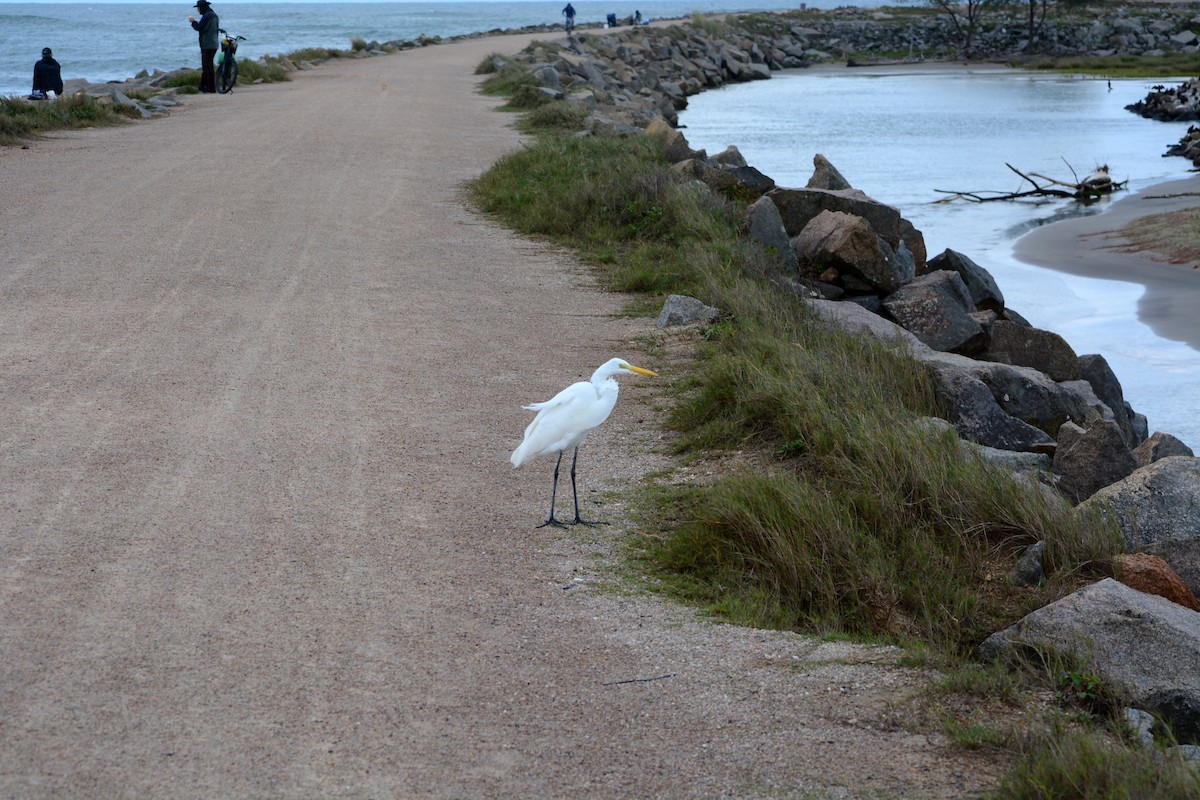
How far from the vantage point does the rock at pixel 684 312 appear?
916cm

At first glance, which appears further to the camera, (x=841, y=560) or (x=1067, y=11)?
(x=1067, y=11)

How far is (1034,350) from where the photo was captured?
35.6ft

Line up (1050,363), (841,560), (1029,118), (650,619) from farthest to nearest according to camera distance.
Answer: (1029,118) < (1050,363) < (841,560) < (650,619)

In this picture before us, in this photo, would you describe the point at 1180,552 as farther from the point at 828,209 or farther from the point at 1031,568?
the point at 828,209

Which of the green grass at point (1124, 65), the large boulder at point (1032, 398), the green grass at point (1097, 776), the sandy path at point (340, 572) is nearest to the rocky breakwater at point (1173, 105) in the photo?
the green grass at point (1124, 65)

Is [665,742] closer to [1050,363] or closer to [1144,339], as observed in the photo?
[1050,363]

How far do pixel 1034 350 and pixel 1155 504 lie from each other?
5106 mm

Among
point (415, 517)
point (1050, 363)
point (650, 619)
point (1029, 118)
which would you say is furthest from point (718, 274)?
point (1029, 118)

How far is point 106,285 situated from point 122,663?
20.2 feet

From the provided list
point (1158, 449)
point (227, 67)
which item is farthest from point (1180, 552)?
point (227, 67)

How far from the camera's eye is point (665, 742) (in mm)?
4043

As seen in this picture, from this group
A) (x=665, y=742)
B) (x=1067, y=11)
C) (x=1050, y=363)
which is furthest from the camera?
(x=1067, y=11)

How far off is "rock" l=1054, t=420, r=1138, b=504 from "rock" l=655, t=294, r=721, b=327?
298 cm

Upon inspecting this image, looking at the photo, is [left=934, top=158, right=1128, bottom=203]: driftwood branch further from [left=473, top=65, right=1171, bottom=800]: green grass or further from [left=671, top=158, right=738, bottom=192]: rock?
[left=473, top=65, right=1171, bottom=800]: green grass
